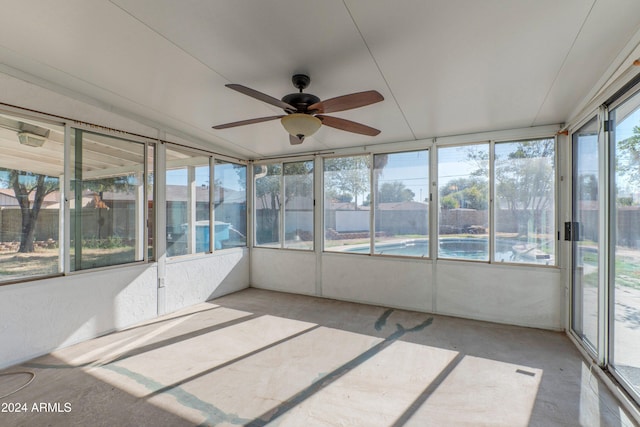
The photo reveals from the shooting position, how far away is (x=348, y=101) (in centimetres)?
197

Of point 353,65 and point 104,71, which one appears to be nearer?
point 353,65

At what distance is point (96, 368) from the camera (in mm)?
2465

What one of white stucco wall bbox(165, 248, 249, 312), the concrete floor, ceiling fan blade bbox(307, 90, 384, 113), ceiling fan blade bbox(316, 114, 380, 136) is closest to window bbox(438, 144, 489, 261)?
the concrete floor

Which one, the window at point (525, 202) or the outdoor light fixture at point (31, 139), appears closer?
the outdoor light fixture at point (31, 139)

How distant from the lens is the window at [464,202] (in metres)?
3.71

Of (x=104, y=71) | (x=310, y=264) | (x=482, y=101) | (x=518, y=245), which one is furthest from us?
(x=310, y=264)

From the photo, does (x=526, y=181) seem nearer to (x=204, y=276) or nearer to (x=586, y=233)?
(x=586, y=233)

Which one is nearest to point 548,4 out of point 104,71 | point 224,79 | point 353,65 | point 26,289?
point 353,65

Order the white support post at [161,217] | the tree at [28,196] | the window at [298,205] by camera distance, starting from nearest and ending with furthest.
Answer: the tree at [28,196], the white support post at [161,217], the window at [298,205]

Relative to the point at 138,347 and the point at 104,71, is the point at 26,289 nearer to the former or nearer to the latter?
the point at 138,347

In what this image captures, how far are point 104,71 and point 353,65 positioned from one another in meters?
1.98

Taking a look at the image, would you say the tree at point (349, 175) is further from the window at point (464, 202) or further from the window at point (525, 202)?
the window at point (525, 202)

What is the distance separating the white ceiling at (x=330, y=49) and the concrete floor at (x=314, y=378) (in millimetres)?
2403

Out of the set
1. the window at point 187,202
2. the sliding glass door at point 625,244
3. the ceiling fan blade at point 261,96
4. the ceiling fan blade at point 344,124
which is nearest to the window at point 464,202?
the sliding glass door at point 625,244
